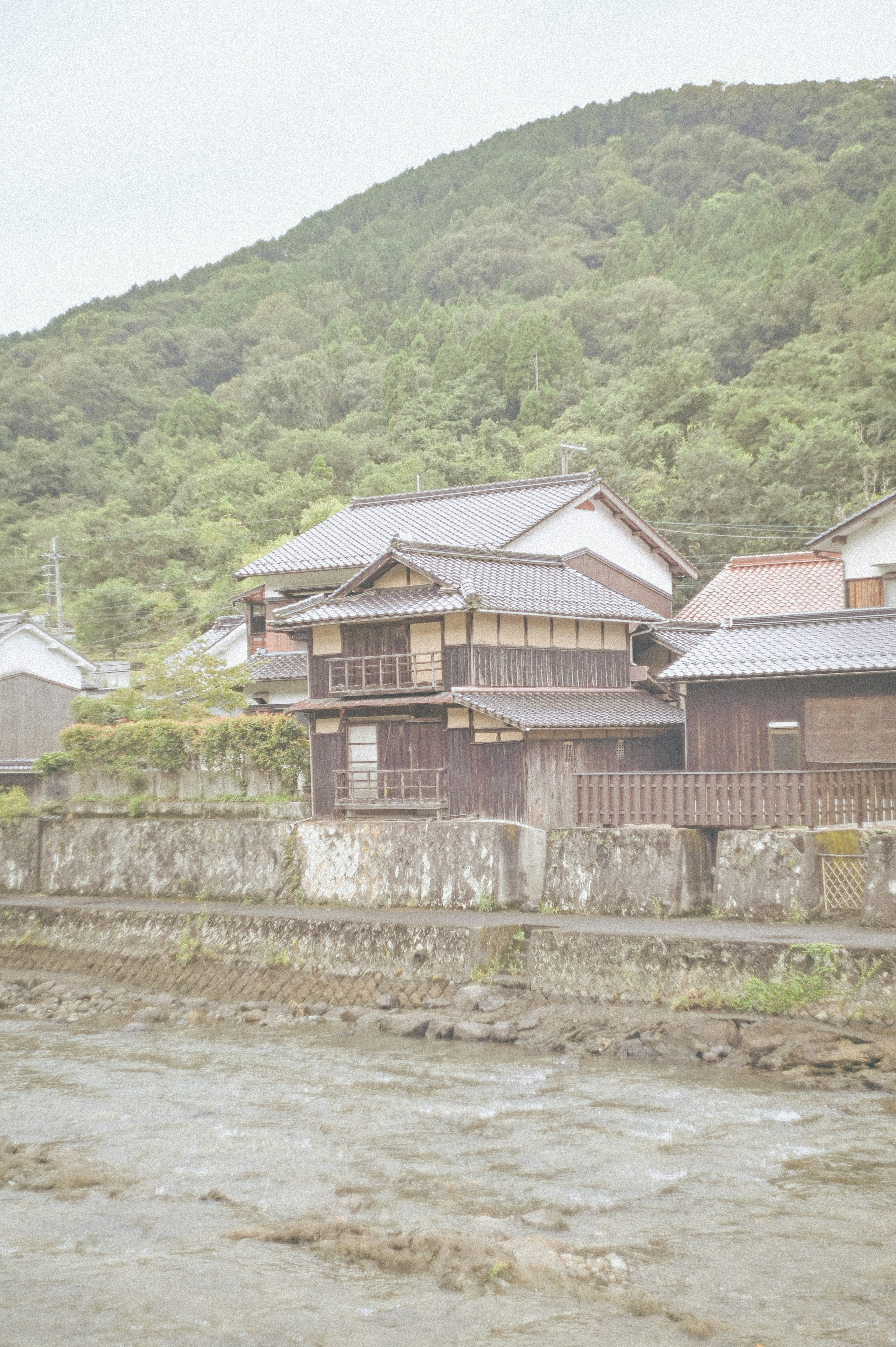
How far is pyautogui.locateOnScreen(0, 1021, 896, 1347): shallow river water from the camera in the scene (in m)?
9.17

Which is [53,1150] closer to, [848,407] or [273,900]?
[273,900]

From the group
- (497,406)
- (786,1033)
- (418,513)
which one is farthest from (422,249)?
(786,1033)

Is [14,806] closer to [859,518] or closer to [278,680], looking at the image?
[278,680]

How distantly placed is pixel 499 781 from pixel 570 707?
2.54 m

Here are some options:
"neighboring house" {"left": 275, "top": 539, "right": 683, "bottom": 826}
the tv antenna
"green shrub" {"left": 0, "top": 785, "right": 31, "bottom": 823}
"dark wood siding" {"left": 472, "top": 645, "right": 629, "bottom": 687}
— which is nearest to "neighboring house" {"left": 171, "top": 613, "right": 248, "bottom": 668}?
"green shrub" {"left": 0, "top": 785, "right": 31, "bottom": 823}

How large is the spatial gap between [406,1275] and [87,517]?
210ft

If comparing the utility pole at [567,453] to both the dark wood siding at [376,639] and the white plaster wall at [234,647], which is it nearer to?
the dark wood siding at [376,639]

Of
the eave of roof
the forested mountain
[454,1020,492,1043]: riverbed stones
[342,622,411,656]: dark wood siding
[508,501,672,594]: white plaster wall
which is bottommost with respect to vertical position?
[454,1020,492,1043]: riverbed stones

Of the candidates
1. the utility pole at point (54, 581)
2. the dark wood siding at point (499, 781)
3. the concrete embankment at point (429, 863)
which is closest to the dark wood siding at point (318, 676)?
the concrete embankment at point (429, 863)

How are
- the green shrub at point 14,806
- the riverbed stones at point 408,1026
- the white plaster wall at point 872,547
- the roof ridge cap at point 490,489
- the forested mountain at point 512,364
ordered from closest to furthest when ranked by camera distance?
the riverbed stones at point 408,1026, the white plaster wall at point 872,547, the green shrub at point 14,806, the roof ridge cap at point 490,489, the forested mountain at point 512,364

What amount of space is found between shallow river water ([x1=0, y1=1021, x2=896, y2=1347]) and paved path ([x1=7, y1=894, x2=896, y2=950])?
8.54ft

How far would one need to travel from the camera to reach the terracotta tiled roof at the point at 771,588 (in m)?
30.2

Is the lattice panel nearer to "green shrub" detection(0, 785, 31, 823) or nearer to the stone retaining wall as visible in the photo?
the stone retaining wall

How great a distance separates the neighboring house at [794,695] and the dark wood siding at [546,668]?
3.11 meters
